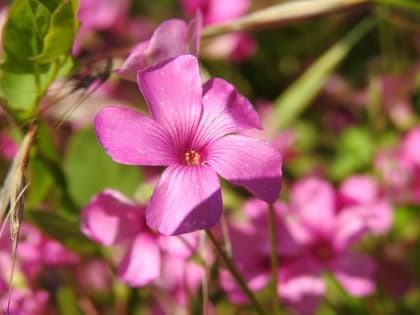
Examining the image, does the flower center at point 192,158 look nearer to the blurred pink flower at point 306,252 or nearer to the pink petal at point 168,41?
the pink petal at point 168,41

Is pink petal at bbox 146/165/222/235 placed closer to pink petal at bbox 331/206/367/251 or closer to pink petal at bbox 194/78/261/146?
pink petal at bbox 194/78/261/146

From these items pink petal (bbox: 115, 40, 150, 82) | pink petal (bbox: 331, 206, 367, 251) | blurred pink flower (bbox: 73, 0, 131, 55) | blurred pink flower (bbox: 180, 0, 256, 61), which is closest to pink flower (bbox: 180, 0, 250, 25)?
blurred pink flower (bbox: 180, 0, 256, 61)

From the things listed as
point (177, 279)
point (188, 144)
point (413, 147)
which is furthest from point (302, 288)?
point (413, 147)

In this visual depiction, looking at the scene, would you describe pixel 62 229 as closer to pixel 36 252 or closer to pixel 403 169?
pixel 36 252

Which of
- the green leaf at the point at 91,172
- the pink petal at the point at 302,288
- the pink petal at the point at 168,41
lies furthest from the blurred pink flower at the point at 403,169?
the pink petal at the point at 168,41

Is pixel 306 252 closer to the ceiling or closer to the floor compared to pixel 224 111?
closer to the floor

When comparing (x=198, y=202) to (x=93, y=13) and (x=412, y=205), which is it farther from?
(x=93, y=13)
